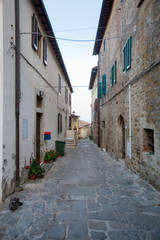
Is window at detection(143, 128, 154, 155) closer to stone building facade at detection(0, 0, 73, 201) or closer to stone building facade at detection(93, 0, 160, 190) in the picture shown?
stone building facade at detection(93, 0, 160, 190)

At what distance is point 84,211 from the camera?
3.21m

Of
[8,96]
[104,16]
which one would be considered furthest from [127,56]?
[104,16]

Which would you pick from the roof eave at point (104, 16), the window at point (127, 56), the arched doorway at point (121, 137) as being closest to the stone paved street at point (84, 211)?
the arched doorway at point (121, 137)

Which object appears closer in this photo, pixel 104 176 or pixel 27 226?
pixel 27 226

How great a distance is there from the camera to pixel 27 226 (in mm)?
2736

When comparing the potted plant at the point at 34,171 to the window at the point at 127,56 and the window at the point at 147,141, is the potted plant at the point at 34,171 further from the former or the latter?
the window at the point at 127,56

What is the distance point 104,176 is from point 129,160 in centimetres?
135

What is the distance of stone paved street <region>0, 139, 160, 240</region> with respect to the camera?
2.56 meters

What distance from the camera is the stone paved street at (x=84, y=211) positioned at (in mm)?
2557

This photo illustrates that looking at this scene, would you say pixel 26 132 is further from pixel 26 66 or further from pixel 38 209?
pixel 38 209

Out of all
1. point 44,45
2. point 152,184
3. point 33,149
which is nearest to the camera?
point 152,184

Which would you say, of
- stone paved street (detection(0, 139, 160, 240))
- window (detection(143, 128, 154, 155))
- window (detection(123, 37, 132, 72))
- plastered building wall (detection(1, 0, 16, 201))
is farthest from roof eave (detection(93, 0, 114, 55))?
stone paved street (detection(0, 139, 160, 240))

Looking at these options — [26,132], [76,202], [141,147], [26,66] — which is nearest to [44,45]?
[26,66]

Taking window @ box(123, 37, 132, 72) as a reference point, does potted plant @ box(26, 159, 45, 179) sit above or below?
below
